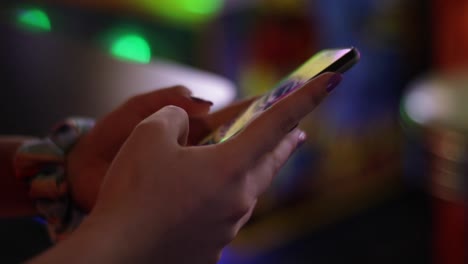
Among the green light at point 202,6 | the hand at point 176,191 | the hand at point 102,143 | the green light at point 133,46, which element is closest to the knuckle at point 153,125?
the hand at point 176,191

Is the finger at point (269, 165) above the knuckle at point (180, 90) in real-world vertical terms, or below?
below

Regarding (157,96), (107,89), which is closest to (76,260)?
(157,96)

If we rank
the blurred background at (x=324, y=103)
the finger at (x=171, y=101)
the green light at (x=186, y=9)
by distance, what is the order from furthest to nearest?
1. the green light at (x=186, y=9)
2. the blurred background at (x=324, y=103)
3. the finger at (x=171, y=101)

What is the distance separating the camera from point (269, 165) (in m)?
0.35

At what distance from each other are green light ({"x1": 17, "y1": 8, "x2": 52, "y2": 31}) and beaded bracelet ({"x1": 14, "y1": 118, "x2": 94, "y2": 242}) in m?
0.35

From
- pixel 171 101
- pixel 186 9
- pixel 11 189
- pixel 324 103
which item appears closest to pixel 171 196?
pixel 171 101

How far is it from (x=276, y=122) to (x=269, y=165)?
0.12 feet

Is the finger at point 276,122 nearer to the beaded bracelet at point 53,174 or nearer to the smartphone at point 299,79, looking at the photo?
the smartphone at point 299,79

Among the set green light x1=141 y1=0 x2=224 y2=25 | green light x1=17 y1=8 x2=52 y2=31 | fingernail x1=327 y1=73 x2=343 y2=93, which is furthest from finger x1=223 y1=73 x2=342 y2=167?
green light x1=141 y1=0 x2=224 y2=25

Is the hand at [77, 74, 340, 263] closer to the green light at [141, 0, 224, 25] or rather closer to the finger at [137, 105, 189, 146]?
the finger at [137, 105, 189, 146]

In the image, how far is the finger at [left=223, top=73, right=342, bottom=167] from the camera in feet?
1.03

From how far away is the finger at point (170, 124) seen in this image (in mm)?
315

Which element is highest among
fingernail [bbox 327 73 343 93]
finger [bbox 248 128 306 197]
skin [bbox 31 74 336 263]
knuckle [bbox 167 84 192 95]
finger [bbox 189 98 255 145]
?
fingernail [bbox 327 73 343 93]

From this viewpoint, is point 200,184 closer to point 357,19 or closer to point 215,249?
point 215,249
